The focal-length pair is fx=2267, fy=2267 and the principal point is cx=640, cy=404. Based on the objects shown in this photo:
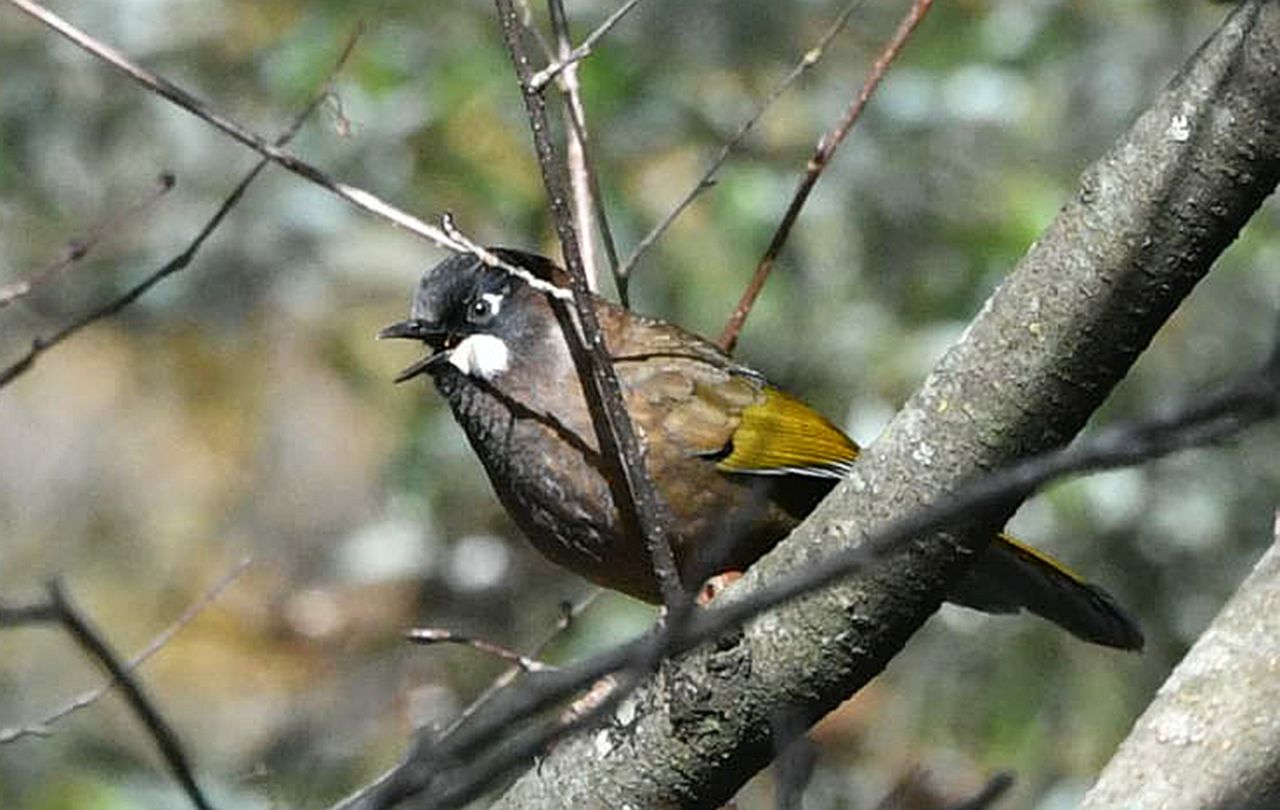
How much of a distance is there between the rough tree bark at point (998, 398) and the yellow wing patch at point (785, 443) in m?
1.43

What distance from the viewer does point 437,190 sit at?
6.02 meters

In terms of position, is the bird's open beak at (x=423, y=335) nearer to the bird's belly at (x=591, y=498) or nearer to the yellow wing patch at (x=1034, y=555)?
the bird's belly at (x=591, y=498)

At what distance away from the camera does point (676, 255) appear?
6.08 meters

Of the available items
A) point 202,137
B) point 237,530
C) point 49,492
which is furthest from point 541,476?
point 49,492

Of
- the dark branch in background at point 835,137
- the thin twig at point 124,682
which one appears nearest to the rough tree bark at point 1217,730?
the dark branch in background at point 835,137

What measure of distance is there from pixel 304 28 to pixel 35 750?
2.03 m

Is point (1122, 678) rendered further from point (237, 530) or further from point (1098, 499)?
point (237, 530)

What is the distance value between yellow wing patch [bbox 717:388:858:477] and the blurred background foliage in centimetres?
121

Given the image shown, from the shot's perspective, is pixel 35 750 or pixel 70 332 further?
pixel 35 750

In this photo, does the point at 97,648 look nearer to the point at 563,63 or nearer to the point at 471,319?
the point at 563,63

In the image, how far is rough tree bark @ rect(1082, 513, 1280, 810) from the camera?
2.76m

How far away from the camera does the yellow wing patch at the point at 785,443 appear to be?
4.40 m

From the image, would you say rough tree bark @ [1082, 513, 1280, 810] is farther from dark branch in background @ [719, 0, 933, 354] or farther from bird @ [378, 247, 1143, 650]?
bird @ [378, 247, 1143, 650]

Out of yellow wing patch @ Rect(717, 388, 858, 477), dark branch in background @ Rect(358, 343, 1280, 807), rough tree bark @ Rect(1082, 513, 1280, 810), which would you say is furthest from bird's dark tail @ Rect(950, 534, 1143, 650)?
dark branch in background @ Rect(358, 343, 1280, 807)
